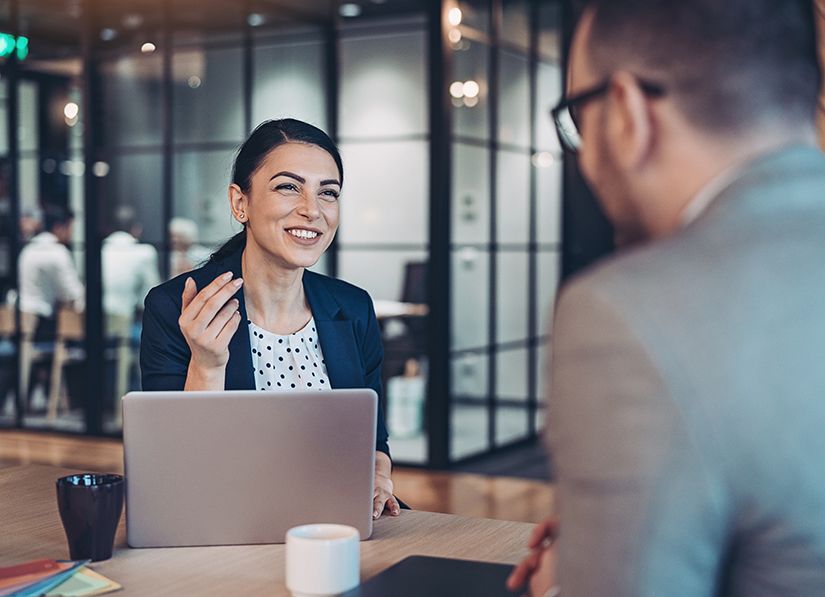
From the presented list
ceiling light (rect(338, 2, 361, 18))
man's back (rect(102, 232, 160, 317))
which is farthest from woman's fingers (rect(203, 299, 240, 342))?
man's back (rect(102, 232, 160, 317))

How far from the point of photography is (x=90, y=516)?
1356 mm

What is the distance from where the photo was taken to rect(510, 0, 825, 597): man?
768mm

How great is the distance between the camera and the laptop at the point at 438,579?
125cm

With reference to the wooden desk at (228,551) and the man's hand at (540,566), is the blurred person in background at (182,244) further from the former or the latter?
the man's hand at (540,566)

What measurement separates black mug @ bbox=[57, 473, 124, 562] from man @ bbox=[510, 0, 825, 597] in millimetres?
735

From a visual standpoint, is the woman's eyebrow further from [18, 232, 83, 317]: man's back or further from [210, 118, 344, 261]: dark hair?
[18, 232, 83, 317]: man's back

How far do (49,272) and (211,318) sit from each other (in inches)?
209

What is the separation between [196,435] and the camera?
140cm

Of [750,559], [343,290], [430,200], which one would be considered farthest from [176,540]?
[430,200]

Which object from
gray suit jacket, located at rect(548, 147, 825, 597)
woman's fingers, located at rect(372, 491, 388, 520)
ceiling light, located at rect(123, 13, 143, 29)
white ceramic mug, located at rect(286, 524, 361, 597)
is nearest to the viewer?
gray suit jacket, located at rect(548, 147, 825, 597)

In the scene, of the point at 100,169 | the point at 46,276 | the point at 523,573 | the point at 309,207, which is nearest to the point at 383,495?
the point at 523,573

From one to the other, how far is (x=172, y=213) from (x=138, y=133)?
571 millimetres

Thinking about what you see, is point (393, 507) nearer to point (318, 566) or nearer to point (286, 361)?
point (318, 566)

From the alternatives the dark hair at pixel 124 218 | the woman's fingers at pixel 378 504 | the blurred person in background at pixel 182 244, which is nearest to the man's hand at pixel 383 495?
the woman's fingers at pixel 378 504
